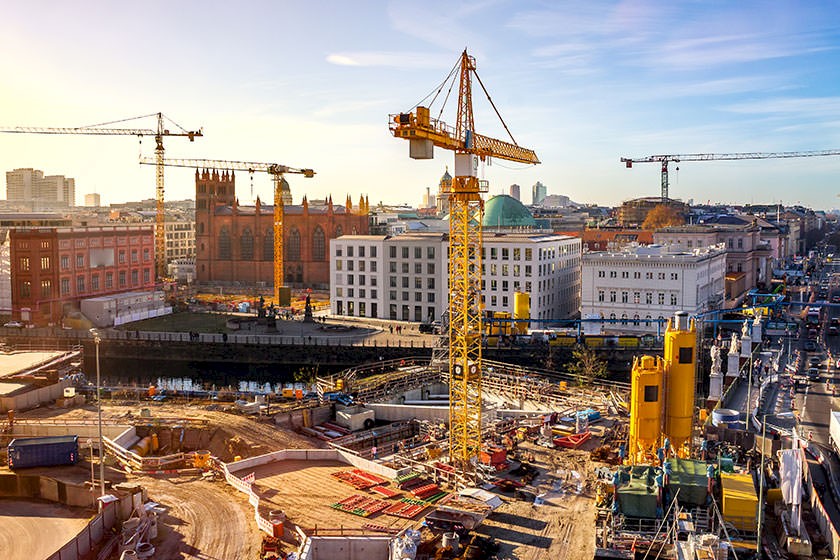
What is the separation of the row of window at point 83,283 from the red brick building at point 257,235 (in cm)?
2206

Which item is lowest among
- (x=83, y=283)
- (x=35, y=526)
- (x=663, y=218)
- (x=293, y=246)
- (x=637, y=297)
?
(x=35, y=526)

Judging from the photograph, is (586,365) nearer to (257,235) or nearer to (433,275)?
(433,275)

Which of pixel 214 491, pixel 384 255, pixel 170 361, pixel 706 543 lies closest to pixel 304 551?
pixel 214 491

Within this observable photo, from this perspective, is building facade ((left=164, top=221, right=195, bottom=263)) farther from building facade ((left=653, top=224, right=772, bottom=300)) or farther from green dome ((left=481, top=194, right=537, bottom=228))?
building facade ((left=653, top=224, right=772, bottom=300))

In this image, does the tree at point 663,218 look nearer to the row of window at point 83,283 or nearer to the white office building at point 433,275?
the white office building at point 433,275

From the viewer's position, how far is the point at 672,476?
24172 millimetres

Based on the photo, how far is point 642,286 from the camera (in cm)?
6612

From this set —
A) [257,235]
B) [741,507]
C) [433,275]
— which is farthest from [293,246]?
[741,507]

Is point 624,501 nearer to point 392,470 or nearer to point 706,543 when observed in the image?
point 706,543

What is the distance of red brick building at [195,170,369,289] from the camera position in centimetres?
10325

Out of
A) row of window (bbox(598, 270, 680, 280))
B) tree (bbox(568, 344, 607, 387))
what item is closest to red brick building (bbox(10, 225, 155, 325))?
tree (bbox(568, 344, 607, 387))

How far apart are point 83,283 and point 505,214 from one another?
46.3 metres

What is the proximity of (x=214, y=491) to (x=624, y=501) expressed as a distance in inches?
548

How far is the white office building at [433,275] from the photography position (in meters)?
70.6
